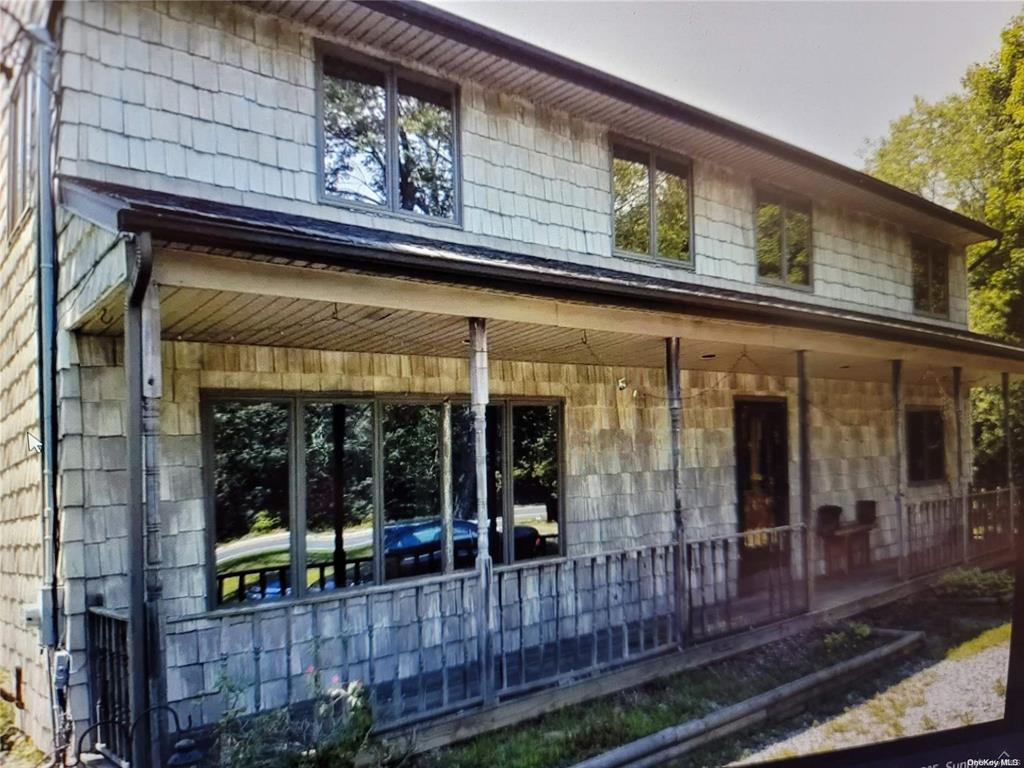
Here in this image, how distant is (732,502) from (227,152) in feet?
20.2

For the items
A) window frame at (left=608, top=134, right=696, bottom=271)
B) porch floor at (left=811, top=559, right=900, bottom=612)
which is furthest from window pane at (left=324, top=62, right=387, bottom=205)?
porch floor at (left=811, top=559, right=900, bottom=612)

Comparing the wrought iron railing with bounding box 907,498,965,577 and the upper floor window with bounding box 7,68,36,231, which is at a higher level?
the upper floor window with bounding box 7,68,36,231

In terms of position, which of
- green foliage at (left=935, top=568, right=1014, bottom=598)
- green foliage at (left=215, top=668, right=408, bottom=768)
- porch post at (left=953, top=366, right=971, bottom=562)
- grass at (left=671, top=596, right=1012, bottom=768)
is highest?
porch post at (left=953, top=366, right=971, bottom=562)

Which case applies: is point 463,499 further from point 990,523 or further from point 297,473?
point 990,523

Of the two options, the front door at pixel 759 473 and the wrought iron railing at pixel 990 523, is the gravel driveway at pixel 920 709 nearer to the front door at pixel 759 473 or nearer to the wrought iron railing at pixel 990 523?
the wrought iron railing at pixel 990 523

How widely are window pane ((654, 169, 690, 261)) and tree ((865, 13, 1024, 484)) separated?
1861 mm

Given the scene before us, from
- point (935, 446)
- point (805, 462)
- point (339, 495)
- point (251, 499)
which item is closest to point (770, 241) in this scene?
point (805, 462)

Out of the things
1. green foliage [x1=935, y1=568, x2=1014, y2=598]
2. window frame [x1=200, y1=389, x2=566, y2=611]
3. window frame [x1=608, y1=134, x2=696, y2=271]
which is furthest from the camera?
window frame [x1=608, y1=134, x2=696, y2=271]

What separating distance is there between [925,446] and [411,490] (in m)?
7.52

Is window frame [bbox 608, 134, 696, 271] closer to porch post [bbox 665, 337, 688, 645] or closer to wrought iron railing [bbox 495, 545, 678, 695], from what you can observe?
porch post [bbox 665, 337, 688, 645]

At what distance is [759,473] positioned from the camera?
29.2ft

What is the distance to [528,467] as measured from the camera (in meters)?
6.82

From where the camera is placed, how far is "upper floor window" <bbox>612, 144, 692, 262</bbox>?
7.41m

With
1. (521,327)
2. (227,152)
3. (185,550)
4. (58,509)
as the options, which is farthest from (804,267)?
(58,509)
